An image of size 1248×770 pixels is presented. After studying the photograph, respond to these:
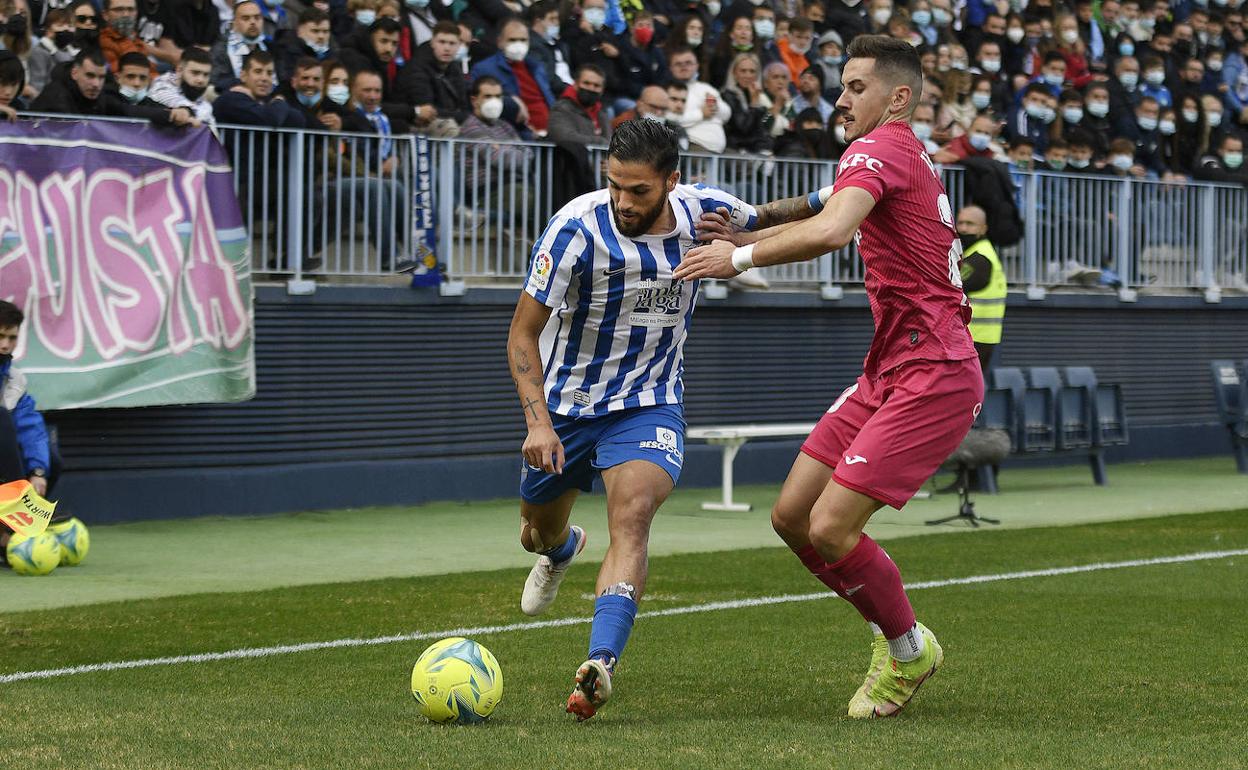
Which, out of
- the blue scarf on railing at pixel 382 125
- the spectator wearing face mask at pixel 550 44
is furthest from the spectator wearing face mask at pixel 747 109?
the blue scarf on railing at pixel 382 125

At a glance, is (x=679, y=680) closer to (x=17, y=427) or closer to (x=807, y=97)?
(x=17, y=427)

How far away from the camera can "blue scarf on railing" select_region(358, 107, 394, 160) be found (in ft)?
49.1

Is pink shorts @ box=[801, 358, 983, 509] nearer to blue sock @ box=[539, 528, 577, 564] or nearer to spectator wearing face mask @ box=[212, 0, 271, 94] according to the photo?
blue sock @ box=[539, 528, 577, 564]

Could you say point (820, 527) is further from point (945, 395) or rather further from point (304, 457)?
point (304, 457)

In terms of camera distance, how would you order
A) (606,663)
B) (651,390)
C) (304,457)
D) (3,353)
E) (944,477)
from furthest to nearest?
1. (944,477)
2. (304,457)
3. (3,353)
4. (651,390)
5. (606,663)

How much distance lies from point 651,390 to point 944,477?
11.5m

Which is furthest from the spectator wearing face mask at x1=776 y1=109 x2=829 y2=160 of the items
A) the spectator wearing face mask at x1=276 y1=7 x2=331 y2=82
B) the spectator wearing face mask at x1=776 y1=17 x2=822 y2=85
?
the spectator wearing face mask at x1=276 y1=7 x2=331 y2=82

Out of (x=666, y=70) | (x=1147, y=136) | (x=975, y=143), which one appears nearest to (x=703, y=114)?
(x=666, y=70)

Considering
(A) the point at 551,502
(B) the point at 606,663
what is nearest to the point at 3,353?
(A) the point at 551,502

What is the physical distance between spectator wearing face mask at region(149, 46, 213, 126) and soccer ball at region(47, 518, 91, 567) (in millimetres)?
3737

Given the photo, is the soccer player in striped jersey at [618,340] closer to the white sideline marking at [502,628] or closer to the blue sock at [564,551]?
the blue sock at [564,551]

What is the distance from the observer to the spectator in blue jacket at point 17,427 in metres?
11.4

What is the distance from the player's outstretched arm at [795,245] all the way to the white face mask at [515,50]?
10.9m

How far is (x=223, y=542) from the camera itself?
506 inches
